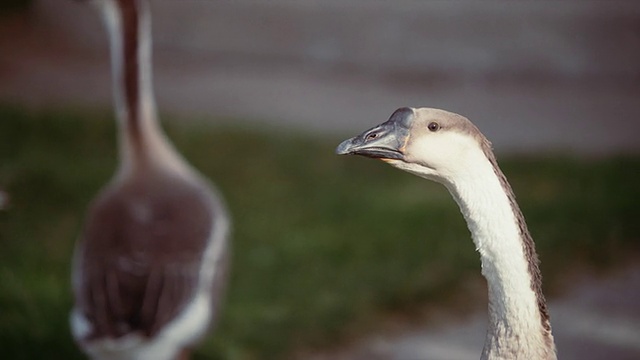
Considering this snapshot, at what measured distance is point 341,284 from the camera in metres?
5.39

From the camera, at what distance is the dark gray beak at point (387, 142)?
222 centimetres

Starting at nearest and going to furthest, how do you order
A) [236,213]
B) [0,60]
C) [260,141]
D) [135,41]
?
[135,41] → [236,213] → [260,141] → [0,60]

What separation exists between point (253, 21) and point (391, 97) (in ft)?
5.94

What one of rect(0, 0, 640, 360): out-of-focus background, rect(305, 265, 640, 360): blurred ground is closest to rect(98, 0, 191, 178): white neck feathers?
rect(0, 0, 640, 360): out-of-focus background

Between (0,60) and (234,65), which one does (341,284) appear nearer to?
(234,65)

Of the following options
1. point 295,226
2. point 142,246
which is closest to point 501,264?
point 142,246

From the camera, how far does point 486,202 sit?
7.10 ft

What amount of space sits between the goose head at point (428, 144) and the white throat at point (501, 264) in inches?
0.8

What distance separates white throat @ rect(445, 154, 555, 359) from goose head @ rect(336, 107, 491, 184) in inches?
0.8

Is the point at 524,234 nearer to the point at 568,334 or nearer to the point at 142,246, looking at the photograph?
the point at 142,246

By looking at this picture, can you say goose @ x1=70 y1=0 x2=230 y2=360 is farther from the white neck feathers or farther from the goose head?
the goose head

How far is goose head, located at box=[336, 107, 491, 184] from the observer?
7.14 ft

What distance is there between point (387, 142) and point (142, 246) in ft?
6.09

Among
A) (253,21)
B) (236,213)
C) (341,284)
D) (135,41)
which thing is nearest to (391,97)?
(253,21)
